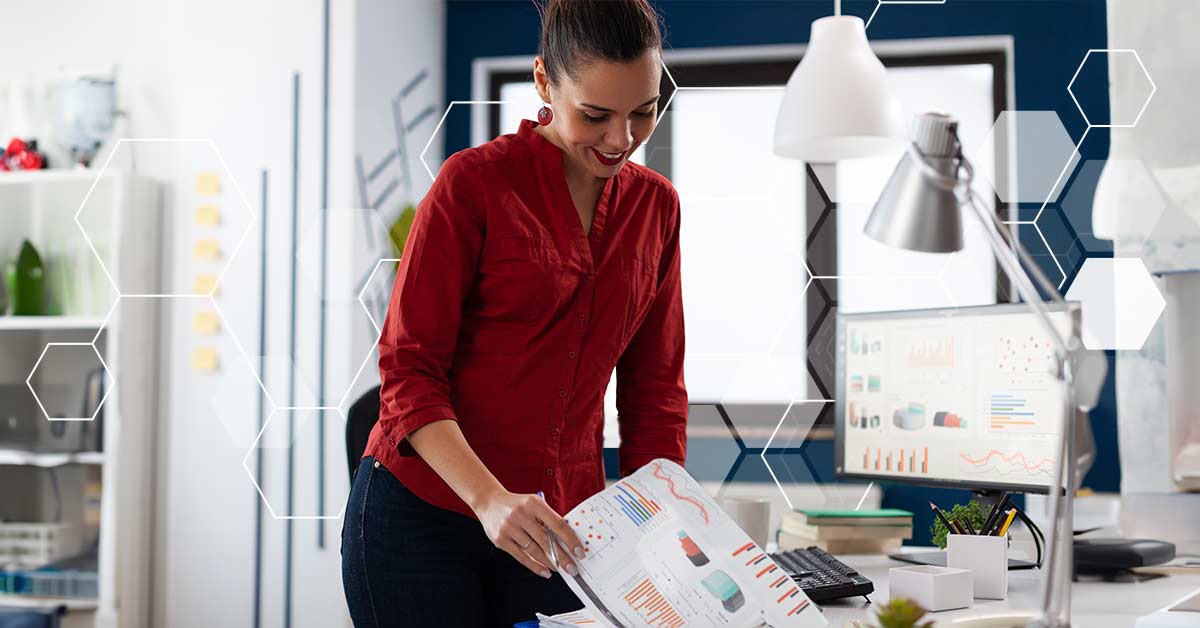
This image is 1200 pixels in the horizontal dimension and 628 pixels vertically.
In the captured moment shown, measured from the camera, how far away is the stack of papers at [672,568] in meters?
0.97

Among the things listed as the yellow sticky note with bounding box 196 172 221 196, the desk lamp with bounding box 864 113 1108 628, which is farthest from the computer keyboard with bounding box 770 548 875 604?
the yellow sticky note with bounding box 196 172 221 196

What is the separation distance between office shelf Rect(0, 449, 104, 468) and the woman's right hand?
2.10 m

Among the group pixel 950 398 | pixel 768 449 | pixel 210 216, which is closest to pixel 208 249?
pixel 210 216

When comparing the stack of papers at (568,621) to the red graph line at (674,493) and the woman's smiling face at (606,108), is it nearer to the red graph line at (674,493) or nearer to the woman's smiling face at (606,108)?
the red graph line at (674,493)

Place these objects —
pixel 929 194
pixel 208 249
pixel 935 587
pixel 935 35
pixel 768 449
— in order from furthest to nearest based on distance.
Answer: pixel 935 35 → pixel 208 249 → pixel 768 449 → pixel 935 587 → pixel 929 194

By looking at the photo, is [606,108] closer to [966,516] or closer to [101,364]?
[966,516]

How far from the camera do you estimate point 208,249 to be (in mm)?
2830

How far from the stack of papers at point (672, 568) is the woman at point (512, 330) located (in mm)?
212

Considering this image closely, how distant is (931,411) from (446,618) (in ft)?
3.05

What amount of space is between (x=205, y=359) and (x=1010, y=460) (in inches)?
84.6

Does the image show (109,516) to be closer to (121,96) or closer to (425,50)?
(121,96)

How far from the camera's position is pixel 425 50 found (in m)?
3.18

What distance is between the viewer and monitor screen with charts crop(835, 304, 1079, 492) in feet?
5.23
